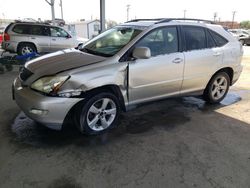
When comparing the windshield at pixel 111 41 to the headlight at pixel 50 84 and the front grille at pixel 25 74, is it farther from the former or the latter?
the front grille at pixel 25 74

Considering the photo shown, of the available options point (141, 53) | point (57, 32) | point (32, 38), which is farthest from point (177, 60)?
point (57, 32)

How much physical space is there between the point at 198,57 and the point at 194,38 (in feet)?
1.18

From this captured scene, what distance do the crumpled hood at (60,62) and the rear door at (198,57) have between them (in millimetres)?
1655

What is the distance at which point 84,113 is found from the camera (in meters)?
3.42

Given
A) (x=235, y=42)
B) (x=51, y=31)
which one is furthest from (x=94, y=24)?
(x=235, y=42)

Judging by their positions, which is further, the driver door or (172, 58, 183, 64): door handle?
(172, 58, 183, 64): door handle

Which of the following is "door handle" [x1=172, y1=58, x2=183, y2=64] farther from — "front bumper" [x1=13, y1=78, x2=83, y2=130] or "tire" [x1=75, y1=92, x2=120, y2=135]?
"front bumper" [x1=13, y1=78, x2=83, y2=130]

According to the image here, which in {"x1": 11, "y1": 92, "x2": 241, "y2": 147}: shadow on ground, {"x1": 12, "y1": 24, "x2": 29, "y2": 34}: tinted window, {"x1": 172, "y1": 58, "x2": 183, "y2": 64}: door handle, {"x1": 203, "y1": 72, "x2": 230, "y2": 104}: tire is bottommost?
{"x1": 11, "y1": 92, "x2": 241, "y2": 147}: shadow on ground

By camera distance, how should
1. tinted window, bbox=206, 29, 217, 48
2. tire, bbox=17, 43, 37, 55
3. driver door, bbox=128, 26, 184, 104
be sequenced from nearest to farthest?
driver door, bbox=128, 26, 184, 104
tinted window, bbox=206, 29, 217, 48
tire, bbox=17, 43, 37, 55

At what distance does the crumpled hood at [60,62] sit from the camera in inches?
135

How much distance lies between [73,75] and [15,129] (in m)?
1.40

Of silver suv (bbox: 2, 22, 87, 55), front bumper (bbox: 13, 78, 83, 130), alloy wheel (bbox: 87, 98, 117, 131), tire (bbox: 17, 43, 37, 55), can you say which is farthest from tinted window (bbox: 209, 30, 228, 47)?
tire (bbox: 17, 43, 37, 55)

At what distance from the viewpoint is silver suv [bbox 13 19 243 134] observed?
10.7 feet

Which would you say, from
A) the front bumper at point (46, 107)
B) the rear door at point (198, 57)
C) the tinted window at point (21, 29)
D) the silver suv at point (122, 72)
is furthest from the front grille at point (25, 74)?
the tinted window at point (21, 29)
